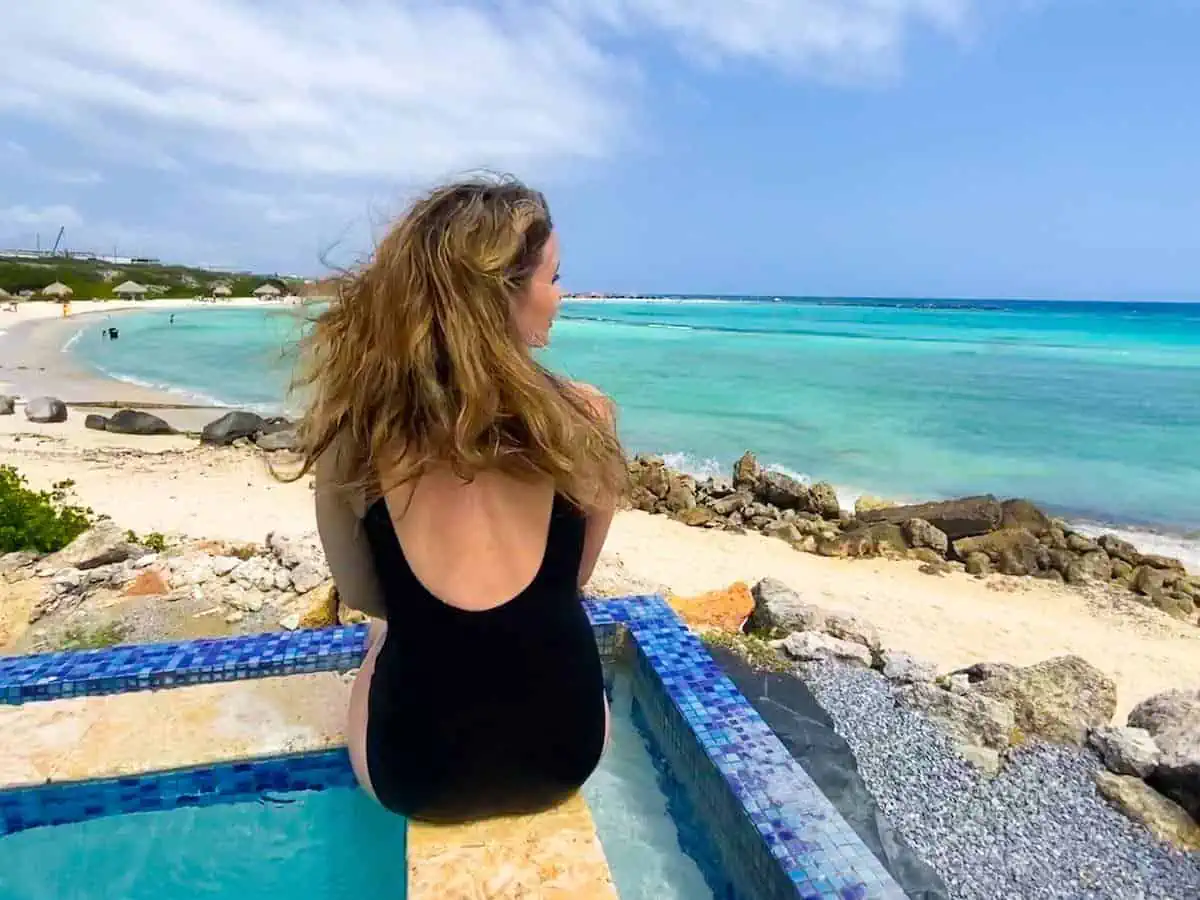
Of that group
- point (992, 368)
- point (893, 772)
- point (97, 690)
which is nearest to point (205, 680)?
point (97, 690)

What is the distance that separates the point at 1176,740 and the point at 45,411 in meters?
16.0

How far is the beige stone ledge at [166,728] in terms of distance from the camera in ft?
8.91

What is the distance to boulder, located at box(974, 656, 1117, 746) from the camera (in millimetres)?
4129

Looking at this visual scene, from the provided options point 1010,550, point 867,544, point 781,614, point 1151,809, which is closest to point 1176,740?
point 1151,809

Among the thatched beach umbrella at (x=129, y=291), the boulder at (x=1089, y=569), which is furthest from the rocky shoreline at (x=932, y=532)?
the thatched beach umbrella at (x=129, y=291)

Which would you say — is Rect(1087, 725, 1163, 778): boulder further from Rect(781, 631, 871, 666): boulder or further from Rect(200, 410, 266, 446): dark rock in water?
Rect(200, 410, 266, 446): dark rock in water

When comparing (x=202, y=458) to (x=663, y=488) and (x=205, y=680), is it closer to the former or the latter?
(x=663, y=488)

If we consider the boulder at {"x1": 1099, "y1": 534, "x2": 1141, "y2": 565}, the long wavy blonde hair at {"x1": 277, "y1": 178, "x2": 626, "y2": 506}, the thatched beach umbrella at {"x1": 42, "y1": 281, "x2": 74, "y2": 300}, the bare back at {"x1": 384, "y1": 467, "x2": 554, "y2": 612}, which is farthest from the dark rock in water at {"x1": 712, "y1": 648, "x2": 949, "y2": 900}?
the thatched beach umbrella at {"x1": 42, "y1": 281, "x2": 74, "y2": 300}

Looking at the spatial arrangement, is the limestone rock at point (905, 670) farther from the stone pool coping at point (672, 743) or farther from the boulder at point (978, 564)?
the boulder at point (978, 564)

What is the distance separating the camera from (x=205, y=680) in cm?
326

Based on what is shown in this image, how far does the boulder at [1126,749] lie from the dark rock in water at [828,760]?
1.18m

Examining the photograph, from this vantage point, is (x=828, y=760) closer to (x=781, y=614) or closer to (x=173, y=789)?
(x=781, y=614)

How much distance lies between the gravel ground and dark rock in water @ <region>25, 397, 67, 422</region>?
14502mm

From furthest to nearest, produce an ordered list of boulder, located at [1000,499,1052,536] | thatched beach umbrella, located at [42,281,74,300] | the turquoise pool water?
thatched beach umbrella, located at [42,281,74,300] → boulder, located at [1000,499,1052,536] → the turquoise pool water
